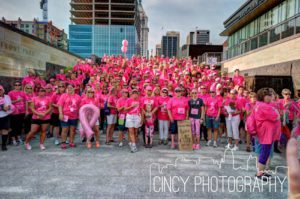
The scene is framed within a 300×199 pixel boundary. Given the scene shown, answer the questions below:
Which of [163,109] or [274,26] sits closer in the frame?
[163,109]

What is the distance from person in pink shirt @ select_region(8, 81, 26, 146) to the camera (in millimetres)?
7713

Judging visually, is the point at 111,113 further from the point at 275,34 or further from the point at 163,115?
the point at 275,34

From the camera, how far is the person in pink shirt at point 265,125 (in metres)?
5.03

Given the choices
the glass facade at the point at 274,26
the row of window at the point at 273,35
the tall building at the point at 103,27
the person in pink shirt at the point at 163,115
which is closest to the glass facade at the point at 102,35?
the tall building at the point at 103,27

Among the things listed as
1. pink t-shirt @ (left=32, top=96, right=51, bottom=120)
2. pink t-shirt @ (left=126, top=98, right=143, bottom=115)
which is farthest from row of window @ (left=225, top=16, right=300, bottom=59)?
pink t-shirt @ (left=32, top=96, right=51, bottom=120)

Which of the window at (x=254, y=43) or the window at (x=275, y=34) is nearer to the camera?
the window at (x=275, y=34)

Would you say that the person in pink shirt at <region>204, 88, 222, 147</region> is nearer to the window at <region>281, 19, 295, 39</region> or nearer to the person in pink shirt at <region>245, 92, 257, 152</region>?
the person in pink shirt at <region>245, 92, 257, 152</region>

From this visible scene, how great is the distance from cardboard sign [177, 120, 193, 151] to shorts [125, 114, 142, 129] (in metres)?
1.28

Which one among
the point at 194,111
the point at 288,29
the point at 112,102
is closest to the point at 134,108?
the point at 112,102

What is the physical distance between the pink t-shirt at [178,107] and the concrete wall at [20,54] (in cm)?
845

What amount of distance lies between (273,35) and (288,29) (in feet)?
6.55

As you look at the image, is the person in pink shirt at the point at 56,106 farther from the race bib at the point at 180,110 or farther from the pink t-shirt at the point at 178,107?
the race bib at the point at 180,110

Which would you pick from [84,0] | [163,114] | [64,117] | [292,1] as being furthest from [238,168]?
[84,0]

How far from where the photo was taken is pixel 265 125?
16.7 feet
